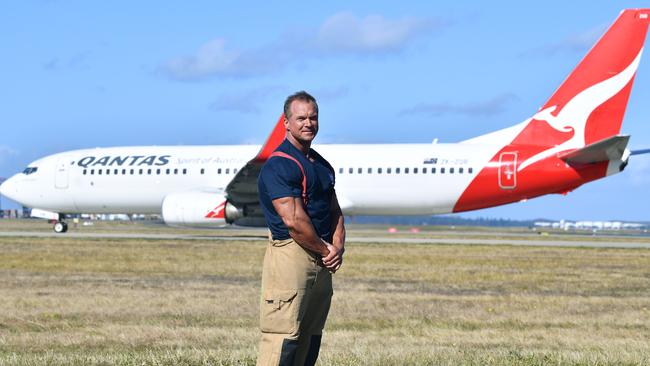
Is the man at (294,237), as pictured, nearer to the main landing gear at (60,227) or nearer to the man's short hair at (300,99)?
the man's short hair at (300,99)

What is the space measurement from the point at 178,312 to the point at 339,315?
2.22 meters

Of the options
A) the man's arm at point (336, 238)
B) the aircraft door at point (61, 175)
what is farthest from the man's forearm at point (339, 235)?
the aircraft door at point (61, 175)

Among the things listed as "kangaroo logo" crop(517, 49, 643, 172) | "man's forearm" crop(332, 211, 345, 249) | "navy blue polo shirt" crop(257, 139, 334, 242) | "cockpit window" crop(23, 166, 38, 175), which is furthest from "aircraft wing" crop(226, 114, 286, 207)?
"navy blue polo shirt" crop(257, 139, 334, 242)

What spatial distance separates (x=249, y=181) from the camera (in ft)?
109

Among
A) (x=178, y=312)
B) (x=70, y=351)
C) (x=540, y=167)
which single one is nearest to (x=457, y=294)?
(x=178, y=312)

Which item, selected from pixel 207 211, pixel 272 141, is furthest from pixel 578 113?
pixel 207 211

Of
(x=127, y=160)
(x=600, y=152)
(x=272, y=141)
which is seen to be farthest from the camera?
(x=127, y=160)

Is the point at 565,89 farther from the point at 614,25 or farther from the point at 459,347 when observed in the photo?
the point at 459,347

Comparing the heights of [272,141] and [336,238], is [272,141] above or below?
above

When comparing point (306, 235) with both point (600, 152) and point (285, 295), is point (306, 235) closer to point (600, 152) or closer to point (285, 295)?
point (285, 295)

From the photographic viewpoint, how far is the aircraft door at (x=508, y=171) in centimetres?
3038

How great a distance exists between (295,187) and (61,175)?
35.0 meters

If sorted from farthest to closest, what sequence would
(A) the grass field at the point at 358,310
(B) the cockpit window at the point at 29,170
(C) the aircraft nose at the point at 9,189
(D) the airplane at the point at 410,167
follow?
(C) the aircraft nose at the point at 9,189 → (B) the cockpit window at the point at 29,170 → (D) the airplane at the point at 410,167 → (A) the grass field at the point at 358,310

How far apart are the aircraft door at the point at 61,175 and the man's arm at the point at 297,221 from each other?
114 feet
